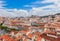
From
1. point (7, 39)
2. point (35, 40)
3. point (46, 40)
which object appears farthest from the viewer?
point (7, 39)

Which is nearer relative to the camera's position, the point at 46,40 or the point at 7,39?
the point at 46,40

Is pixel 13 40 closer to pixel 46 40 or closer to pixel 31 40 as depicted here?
pixel 31 40

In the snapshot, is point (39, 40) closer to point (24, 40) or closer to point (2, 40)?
point (24, 40)

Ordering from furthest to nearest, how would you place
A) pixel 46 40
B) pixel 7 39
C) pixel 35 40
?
1. pixel 7 39
2. pixel 35 40
3. pixel 46 40

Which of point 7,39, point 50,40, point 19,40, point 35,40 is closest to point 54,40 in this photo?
point 50,40

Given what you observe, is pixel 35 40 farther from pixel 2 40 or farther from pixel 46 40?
pixel 2 40

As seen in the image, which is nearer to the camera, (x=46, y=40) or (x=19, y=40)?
(x=46, y=40)

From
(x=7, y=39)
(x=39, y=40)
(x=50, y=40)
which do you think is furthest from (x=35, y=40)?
(x=7, y=39)

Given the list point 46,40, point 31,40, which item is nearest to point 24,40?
point 31,40
